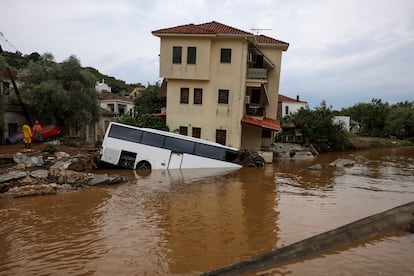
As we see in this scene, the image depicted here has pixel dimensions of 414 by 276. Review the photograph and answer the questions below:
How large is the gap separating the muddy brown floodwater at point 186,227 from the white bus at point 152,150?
3.20m

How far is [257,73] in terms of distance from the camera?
27.4 meters

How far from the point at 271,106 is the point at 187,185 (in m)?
18.1

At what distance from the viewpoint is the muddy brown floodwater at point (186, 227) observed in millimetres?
6715

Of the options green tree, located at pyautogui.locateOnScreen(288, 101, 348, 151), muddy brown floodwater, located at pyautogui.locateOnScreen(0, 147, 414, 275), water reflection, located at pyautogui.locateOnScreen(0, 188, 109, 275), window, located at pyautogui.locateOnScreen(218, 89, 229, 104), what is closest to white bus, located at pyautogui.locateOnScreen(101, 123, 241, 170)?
muddy brown floodwater, located at pyautogui.locateOnScreen(0, 147, 414, 275)

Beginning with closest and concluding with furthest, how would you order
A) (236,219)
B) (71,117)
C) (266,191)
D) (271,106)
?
(236,219) < (266,191) < (71,117) < (271,106)

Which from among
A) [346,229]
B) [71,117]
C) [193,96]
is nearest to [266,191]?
[346,229]

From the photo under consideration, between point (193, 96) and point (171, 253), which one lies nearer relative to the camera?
point (171, 253)

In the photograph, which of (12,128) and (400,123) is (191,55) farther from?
(400,123)

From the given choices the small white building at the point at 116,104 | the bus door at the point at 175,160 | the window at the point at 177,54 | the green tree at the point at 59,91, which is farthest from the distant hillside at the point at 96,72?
the bus door at the point at 175,160

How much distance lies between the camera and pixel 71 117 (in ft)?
83.3

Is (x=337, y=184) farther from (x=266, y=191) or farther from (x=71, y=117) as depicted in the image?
(x=71, y=117)

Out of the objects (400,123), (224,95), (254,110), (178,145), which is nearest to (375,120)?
(400,123)

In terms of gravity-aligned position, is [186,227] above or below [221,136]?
below

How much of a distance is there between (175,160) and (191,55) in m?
9.61
